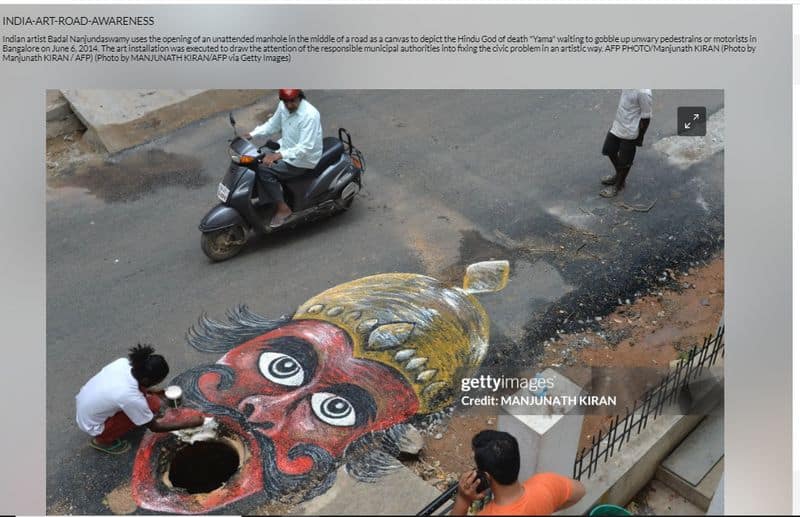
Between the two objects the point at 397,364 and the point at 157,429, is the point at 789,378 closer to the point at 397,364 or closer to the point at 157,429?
the point at 397,364

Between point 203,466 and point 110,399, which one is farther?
point 203,466

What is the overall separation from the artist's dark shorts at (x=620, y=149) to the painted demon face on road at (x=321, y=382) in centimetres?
90

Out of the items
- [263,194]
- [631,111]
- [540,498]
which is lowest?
[540,498]

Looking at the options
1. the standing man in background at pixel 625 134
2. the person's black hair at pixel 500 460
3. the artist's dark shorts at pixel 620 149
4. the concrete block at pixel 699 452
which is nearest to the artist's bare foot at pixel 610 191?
the standing man in background at pixel 625 134

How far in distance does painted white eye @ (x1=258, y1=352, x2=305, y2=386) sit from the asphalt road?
0.24 meters

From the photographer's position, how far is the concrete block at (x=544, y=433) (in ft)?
12.9

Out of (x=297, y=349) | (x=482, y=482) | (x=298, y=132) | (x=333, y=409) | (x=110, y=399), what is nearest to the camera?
(x=482, y=482)

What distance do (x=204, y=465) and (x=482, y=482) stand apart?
1.65 meters

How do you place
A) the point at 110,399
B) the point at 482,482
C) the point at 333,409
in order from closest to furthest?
the point at 482,482, the point at 110,399, the point at 333,409

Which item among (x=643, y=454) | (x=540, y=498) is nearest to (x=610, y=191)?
(x=643, y=454)

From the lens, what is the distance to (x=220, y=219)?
465cm

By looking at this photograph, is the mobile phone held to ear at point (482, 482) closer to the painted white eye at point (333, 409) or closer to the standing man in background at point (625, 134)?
the painted white eye at point (333, 409)

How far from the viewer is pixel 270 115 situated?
15.1ft

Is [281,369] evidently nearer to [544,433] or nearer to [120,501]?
[120,501]
